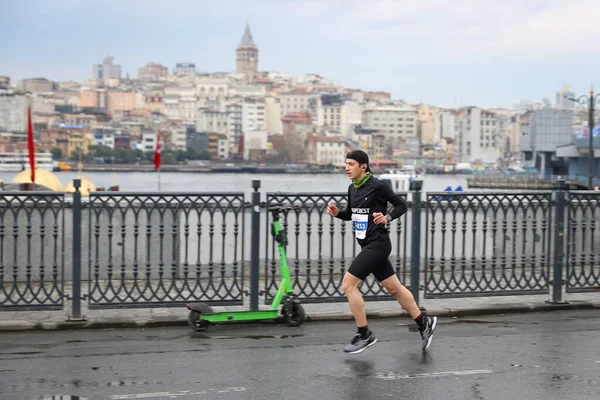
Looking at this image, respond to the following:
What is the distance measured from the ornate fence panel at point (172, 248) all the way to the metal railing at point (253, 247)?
14 mm

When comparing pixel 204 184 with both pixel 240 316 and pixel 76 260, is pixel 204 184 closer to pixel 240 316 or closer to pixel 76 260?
pixel 76 260

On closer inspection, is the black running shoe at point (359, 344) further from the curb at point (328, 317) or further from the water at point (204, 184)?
the water at point (204, 184)

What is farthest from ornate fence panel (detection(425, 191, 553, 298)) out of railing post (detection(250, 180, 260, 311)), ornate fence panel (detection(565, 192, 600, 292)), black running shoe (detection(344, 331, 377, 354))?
black running shoe (detection(344, 331, 377, 354))

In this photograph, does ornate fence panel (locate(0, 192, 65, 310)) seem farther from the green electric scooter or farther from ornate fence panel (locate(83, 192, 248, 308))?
the green electric scooter

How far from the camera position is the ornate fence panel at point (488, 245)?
10.8 m

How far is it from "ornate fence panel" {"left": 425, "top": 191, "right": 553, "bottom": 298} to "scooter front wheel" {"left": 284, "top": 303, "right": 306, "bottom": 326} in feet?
5.78

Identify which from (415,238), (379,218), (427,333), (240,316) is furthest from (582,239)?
(240,316)

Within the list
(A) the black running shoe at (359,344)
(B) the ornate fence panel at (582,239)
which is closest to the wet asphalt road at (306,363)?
(A) the black running shoe at (359,344)

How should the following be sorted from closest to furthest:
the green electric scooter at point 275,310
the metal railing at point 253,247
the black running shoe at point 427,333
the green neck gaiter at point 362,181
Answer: the green neck gaiter at point 362,181 < the black running shoe at point 427,333 < the green electric scooter at point 275,310 < the metal railing at point 253,247

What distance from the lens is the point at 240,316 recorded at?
9.42m

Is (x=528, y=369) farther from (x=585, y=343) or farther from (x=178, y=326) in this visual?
(x=178, y=326)

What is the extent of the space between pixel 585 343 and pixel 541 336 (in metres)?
0.48

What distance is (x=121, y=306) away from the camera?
10023 millimetres

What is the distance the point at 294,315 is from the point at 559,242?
130 inches
